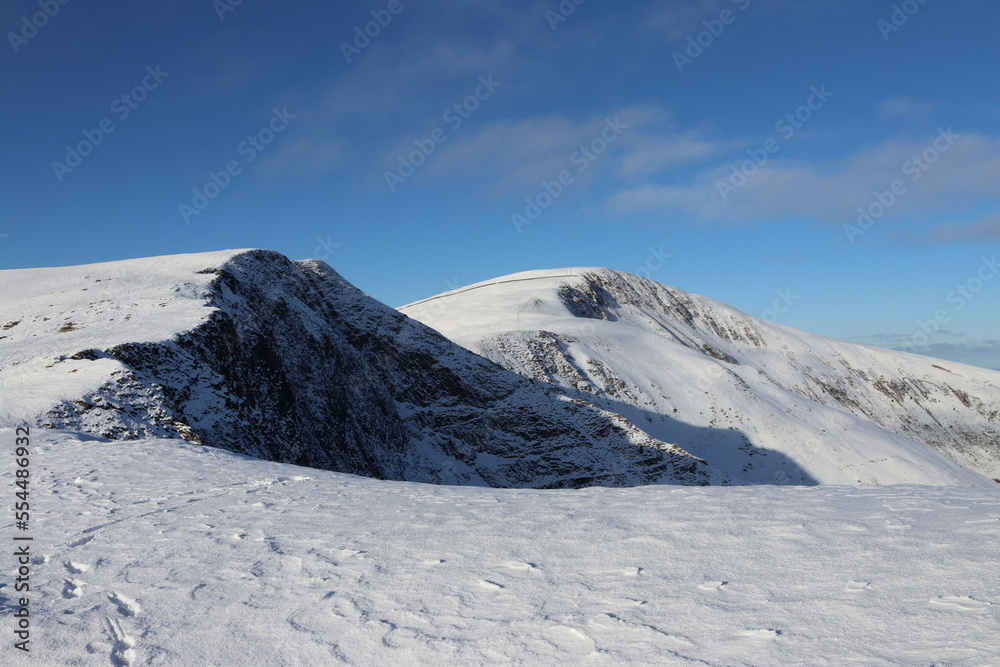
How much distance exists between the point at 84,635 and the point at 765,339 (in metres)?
85.1

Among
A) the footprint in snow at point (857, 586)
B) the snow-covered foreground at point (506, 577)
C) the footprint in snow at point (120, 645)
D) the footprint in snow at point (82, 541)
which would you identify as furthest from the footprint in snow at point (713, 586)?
the footprint in snow at point (82, 541)

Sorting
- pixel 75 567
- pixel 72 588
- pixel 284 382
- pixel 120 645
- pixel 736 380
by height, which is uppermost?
pixel 736 380

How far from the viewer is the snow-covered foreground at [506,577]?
4.30 m

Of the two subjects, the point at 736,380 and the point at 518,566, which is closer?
the point at 518,566

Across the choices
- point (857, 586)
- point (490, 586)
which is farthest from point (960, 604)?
point (490, 586)

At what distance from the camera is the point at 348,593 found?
5.27m

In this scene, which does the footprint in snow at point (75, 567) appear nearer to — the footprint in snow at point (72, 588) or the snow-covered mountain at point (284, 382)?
the footprint in snow at point (72, 588)

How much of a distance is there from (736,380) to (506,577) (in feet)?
148

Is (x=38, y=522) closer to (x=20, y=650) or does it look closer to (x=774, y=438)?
(x=20, y=650)

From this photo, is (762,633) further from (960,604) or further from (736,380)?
(736,380)

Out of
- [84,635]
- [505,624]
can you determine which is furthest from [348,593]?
[84,635]

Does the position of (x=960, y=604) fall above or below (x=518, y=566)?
below

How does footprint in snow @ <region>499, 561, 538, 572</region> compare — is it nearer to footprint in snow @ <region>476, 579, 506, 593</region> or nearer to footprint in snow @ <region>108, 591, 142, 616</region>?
footprint in snow @ <region>476, 579, 506, 593</region>

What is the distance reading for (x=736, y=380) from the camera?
46531 millimetres
